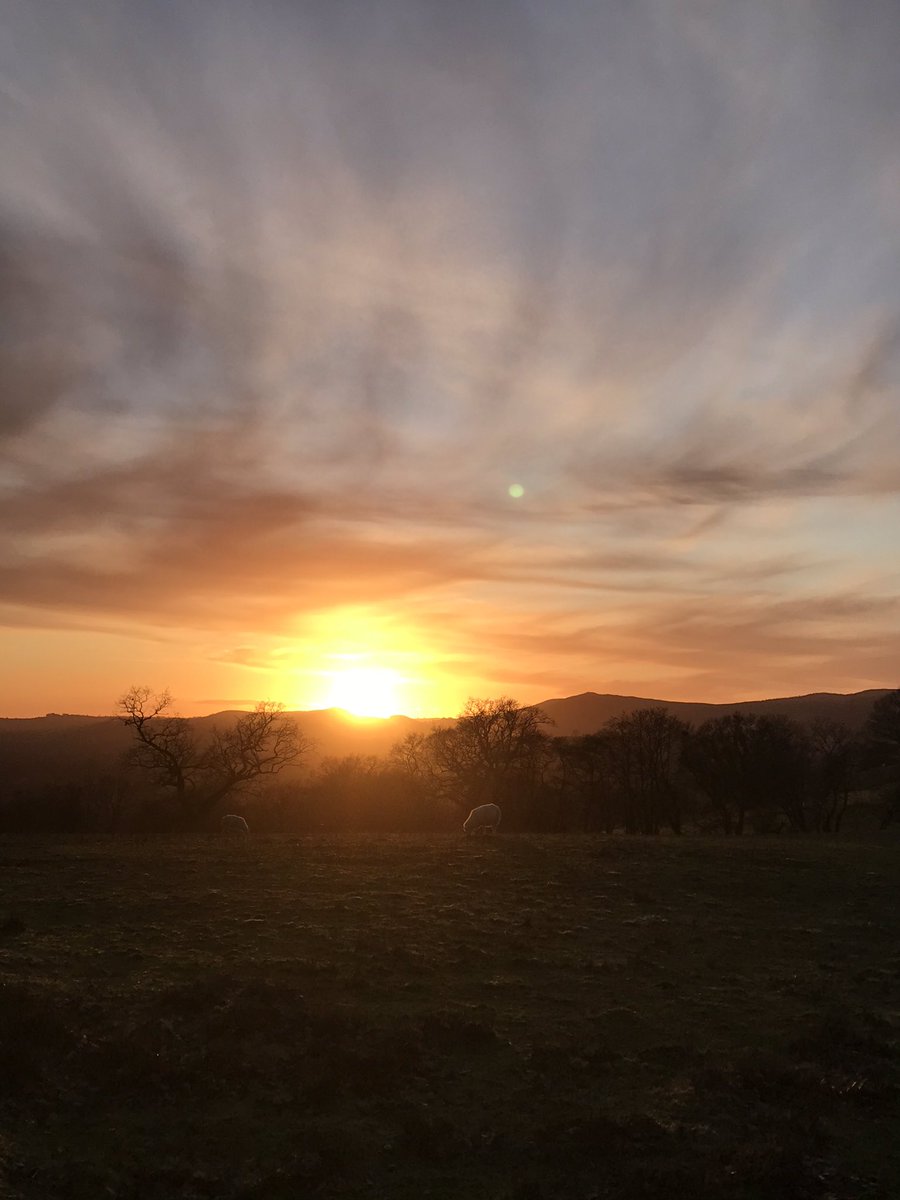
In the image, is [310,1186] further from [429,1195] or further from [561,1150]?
[561,1150]

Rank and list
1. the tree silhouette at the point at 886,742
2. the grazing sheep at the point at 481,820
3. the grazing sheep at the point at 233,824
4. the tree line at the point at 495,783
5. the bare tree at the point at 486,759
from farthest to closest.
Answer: the tree silhouette at the point at 886,742
the bare tree at the point at 486,759
the tree line at the point at 495,783
the grazing sheep at the point at 233,824
the grazing sheep at the point at 481,820

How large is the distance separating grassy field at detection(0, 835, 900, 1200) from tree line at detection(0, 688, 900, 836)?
28213mm

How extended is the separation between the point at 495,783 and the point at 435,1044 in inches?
1950

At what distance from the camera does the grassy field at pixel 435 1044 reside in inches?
380

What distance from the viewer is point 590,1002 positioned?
15.2 meters

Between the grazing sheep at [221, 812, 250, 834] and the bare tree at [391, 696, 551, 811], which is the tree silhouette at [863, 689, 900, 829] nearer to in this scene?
the bare tree at [391, 696, 551, 811]

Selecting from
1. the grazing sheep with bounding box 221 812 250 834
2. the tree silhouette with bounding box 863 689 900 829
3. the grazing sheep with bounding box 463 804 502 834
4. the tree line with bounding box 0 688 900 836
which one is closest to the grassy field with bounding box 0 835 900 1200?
the grazing sheep with bounding box 463 804 502 834

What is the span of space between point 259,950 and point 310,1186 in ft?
26.7

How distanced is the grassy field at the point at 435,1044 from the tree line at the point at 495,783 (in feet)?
92.6

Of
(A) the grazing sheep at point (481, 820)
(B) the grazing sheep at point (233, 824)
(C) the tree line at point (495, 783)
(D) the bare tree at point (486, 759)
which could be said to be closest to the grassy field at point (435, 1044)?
(A) the grazing sheep at point (481, 820)

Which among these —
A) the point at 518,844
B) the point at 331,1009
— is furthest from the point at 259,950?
the point at 518,844

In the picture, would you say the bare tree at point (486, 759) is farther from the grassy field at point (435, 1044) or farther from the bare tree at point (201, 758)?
the grassy field at point (435, 1044)

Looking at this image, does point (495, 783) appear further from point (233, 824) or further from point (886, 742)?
point (886, 742)

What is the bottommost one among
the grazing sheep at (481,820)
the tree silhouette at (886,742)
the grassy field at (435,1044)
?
the grassy field at (435,1044)
